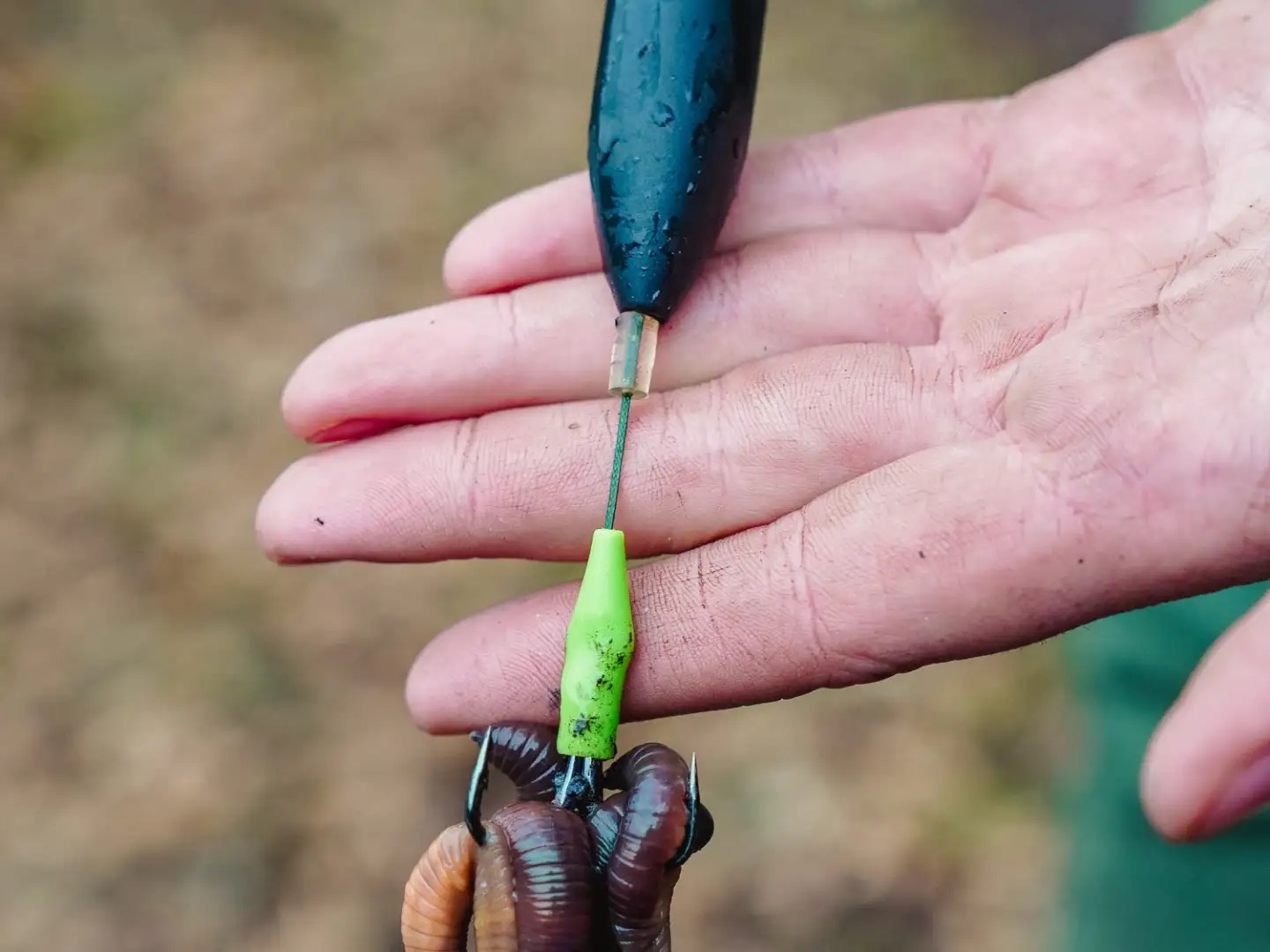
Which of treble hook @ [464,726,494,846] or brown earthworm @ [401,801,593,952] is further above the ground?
treble hook @ [464,726,494,846]

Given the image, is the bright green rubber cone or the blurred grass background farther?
the blurred grass background

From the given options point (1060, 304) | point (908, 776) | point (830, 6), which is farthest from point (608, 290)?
point (830, 6)

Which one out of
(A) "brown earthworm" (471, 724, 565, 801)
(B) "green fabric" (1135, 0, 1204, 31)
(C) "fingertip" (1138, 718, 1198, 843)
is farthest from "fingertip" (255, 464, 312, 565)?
(B) "green fabric" (1135, 0, 1204, 31)

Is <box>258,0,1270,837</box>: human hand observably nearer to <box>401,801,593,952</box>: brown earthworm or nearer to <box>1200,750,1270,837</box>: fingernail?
<box>1200,750,1270,837</box>: fingernail

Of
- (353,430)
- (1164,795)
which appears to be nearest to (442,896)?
(353,430)

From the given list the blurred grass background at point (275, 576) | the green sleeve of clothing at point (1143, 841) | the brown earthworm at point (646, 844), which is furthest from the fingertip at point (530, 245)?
the blurred grass background at point (275, 576)

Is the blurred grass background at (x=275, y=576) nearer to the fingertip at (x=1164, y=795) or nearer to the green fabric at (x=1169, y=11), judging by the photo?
the green fabric at (x=1169, y=11)

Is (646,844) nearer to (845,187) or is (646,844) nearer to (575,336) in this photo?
(575,336)
